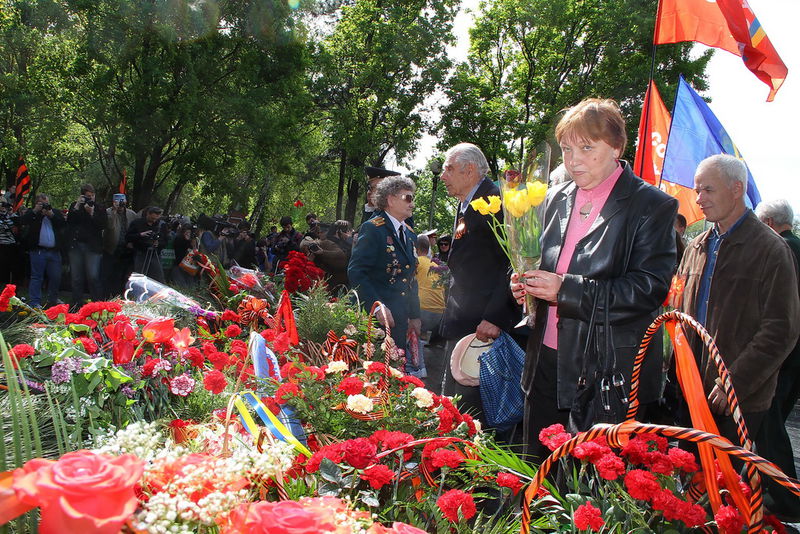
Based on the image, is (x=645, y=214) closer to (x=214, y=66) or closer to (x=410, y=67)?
(x=214, y=66)

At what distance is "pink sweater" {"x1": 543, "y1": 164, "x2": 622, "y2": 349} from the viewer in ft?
7.70

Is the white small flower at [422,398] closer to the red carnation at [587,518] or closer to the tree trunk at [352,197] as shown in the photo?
the red carnation at [587,518]

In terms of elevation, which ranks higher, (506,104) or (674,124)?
(506,104)

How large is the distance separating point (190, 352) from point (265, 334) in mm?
579

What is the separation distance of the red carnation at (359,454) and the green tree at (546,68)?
886 inches

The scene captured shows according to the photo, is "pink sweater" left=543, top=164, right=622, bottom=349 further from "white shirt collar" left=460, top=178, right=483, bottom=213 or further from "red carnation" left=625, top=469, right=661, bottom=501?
"white shirt collar" left=460, top=178, right=483, bottom=213

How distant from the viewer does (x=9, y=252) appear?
394 inches

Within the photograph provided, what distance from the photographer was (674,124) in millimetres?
6176

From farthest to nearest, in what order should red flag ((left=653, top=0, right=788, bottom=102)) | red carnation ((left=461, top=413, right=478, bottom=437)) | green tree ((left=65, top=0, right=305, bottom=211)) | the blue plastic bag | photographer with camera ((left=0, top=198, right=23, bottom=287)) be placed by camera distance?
green tree ((left=65, top=0, right=305, bottom=211)), photographer with camera ((left=0, top=198, right=23, bottom=287)), red flag ((left=653, top=0, right=788, bottom=102)), the blue plastic bag, red carnation ((left=461, top=413, right=478, bottom=437))

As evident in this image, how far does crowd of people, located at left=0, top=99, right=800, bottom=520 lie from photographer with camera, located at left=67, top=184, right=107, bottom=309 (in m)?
6.23

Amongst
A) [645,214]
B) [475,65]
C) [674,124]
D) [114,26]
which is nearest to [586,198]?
[645,214]

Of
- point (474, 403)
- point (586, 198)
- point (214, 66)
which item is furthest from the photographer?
point (214, 66)

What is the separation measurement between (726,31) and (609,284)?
181 inches

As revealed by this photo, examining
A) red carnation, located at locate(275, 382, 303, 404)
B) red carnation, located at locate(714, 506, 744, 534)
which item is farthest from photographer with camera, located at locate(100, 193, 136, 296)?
red carnation, located at locate(714, 506, 744, 534)
